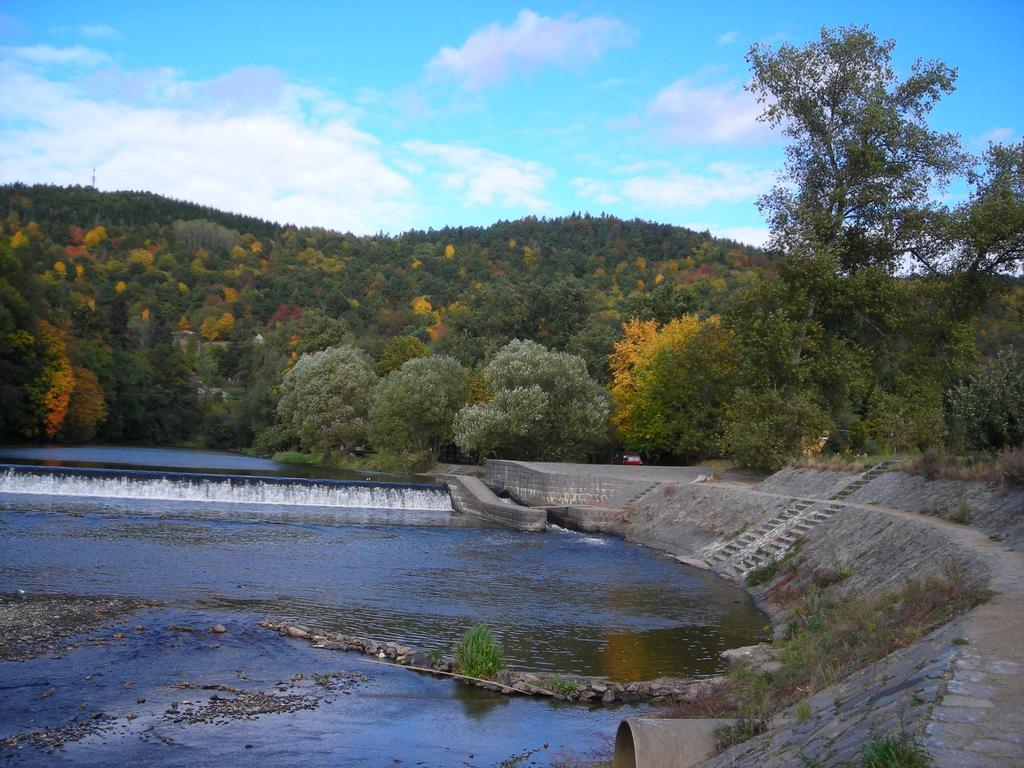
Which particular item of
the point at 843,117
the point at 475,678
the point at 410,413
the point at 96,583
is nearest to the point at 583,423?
the point at 410,413

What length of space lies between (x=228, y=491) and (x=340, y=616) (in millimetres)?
17770

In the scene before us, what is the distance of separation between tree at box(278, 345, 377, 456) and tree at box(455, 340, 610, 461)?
11.4 metres

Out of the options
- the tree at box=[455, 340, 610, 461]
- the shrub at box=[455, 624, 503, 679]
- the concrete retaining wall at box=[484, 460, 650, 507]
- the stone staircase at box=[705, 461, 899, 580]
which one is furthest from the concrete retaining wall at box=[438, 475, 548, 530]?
the shrub at box=[455, 624, 503, 679]

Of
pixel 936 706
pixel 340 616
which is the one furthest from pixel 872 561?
pixel 936 706

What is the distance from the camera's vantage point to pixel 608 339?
172ft

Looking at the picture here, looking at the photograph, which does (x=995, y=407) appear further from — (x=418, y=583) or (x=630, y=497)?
(x=630, y=497)

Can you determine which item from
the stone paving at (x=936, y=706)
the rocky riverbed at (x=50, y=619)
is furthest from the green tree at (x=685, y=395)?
the stone paving at (x=936, y=706)

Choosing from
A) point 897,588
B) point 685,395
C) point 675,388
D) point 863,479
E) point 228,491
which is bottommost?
point 228,491

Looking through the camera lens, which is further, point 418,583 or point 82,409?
point 82,409

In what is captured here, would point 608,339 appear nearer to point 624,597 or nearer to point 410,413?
point 410,413

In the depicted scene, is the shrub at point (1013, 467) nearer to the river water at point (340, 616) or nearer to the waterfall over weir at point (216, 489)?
the river water at point (340, 616)

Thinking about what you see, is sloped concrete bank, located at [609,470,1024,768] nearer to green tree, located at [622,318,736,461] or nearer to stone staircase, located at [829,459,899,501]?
stone staircase, located at [829,459,899,501]

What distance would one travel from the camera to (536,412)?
41.8m

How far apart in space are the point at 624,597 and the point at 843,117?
2023cm
